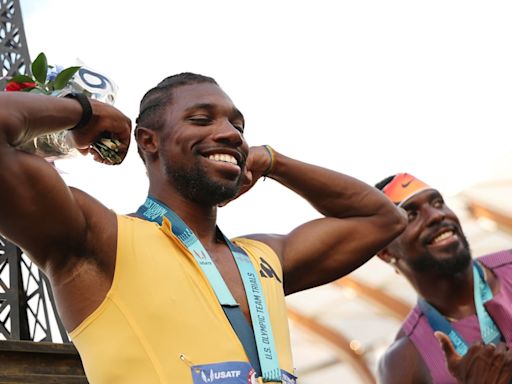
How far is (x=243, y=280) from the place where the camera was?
2.66 meters

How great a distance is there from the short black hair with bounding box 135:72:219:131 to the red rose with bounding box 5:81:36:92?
45 cm

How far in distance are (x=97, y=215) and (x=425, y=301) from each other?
2.74 meters

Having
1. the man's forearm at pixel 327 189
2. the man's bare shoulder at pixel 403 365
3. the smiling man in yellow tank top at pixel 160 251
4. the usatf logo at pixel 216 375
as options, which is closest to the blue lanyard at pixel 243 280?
the smiling man in yellow tank top at pixel 160 251

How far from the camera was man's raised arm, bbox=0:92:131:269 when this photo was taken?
2238 mm

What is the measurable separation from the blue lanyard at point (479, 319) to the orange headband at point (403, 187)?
1.71 ft

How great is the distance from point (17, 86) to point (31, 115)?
0.55m

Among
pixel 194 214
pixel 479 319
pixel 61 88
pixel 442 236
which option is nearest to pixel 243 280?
pixel 194 214

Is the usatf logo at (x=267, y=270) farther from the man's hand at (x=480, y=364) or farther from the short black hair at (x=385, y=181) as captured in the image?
the short black hair at (x=385, y=181)

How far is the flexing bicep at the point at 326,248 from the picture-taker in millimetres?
3154

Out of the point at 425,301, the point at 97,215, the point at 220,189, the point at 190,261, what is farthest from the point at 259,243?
the point at 425,301

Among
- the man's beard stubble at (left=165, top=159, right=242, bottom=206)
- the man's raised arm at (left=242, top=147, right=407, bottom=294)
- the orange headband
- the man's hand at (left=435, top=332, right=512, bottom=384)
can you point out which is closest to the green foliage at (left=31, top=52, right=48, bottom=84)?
the man's beard stubble at (left=165, top=159, right=242, bottom=206)

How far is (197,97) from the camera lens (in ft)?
9.80

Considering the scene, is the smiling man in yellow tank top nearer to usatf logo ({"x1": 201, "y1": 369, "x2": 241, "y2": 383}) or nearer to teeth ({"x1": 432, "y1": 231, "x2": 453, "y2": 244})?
usatf logo ({"x1": 201, "y1": 369, "x2": 241, "y2": 383})

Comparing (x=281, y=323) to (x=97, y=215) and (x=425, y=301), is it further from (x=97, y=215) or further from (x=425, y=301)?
(x=425, y=301)
